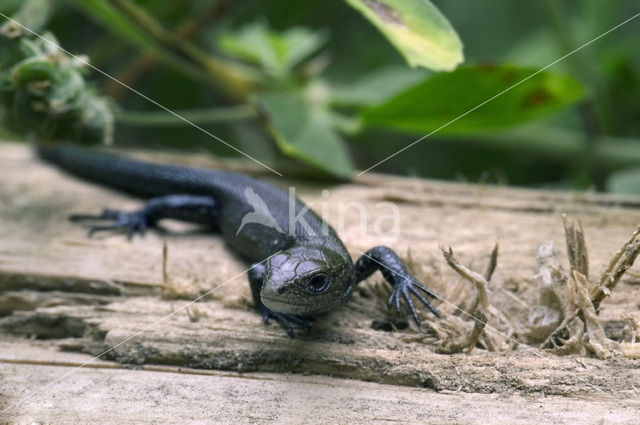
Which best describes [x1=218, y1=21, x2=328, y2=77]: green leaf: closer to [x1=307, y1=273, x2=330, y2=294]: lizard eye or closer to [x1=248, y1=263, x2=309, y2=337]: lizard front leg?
[x1=248, y1=263, x2=309, y2=337]: lizard front leg

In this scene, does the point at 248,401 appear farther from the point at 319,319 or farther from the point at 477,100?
the point at 477,100

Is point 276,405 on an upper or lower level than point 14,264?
lower

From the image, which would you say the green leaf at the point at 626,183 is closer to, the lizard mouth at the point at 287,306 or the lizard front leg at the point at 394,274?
the lizard front leg at the point at 394,274

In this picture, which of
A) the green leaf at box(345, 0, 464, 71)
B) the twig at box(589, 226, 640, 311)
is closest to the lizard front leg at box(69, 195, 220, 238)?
the green leaf at box(345, 0, 464, 71)

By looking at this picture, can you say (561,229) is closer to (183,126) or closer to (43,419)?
(43,419)

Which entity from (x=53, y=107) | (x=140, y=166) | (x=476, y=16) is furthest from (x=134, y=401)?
(x=476, y=16)

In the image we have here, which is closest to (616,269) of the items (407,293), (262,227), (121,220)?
(407,293)

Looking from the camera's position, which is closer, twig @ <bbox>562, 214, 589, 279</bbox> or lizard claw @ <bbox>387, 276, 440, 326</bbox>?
twig @ <bbox>562, 214, 589, 279</bbox>
